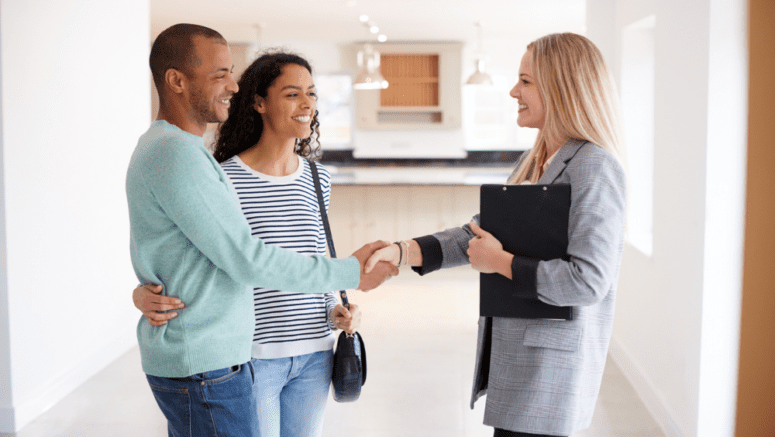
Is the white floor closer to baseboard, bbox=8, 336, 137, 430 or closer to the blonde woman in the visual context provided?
baseboard, bbox=8, 336, 137, 430

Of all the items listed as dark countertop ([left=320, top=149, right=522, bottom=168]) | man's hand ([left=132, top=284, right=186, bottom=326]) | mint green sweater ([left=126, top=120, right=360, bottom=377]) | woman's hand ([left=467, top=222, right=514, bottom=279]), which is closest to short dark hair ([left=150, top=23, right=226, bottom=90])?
mint green sweater ([left=126, top=120, right=360, bottom=377])

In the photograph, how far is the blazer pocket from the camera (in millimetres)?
1397

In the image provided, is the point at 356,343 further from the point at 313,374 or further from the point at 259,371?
the point at 259,371

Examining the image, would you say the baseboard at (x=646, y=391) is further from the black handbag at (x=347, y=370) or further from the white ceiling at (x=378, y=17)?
the white ceiling at (x=378, y=17)

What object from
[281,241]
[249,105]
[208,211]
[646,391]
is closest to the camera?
[208,211]

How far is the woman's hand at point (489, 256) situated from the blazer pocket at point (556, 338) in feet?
0.48

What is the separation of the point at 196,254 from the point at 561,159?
0.76m

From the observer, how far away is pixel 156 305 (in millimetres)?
1213

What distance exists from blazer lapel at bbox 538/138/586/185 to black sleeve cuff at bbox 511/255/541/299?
186 mm

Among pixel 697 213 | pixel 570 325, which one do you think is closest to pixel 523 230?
pixel 570 325

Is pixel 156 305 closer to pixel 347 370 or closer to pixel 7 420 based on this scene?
pixel 347 370

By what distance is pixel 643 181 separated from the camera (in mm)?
Answer: 4191

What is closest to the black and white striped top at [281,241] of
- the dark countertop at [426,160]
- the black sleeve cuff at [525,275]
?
the black sleeve cuff at [525,275]

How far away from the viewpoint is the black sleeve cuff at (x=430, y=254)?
5.70 feet
